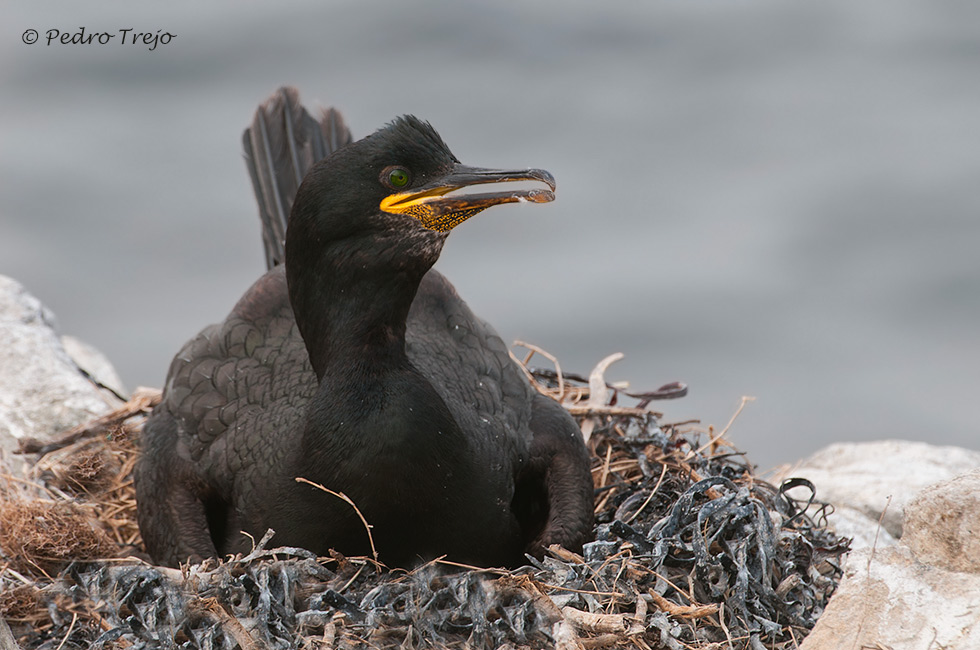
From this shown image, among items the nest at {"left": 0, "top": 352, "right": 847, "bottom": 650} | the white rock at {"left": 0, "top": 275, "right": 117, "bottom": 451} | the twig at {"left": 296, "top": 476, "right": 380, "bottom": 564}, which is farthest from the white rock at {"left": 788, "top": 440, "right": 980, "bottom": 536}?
the white rock at {"left": 0, "top": 275, "right": 117, "bottom": 451}

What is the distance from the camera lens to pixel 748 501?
4402mm

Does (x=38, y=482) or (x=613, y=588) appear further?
(x=38, y=482)

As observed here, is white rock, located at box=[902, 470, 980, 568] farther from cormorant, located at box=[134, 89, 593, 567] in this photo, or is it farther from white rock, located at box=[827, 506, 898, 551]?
white rock, located at box=[827, 506, 898, 551]

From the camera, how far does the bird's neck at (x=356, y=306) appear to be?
13.5ft

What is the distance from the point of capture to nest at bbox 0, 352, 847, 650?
12.9ft

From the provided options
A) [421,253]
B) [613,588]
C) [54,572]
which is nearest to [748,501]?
[613,588]

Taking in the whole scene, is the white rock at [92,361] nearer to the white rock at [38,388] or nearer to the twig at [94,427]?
the white rock at [38,388]

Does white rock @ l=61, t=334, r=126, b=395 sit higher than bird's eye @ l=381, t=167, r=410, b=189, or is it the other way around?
bird's eye @ l=381, t=167, r=410, b=189

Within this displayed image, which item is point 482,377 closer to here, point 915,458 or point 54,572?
point 54,572

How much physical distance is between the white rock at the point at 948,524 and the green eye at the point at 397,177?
1861mm

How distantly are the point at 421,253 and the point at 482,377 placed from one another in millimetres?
1010

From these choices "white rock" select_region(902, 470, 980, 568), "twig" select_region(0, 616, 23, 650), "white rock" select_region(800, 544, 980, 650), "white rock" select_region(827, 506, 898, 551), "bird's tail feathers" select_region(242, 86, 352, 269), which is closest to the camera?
"white rock" select_region(800, 544, 980, 650)

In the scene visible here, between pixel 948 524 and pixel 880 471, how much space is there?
282 cm

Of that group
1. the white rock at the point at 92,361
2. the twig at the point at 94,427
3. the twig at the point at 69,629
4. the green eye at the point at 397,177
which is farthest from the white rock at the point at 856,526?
the white rock at the point at 92,361
